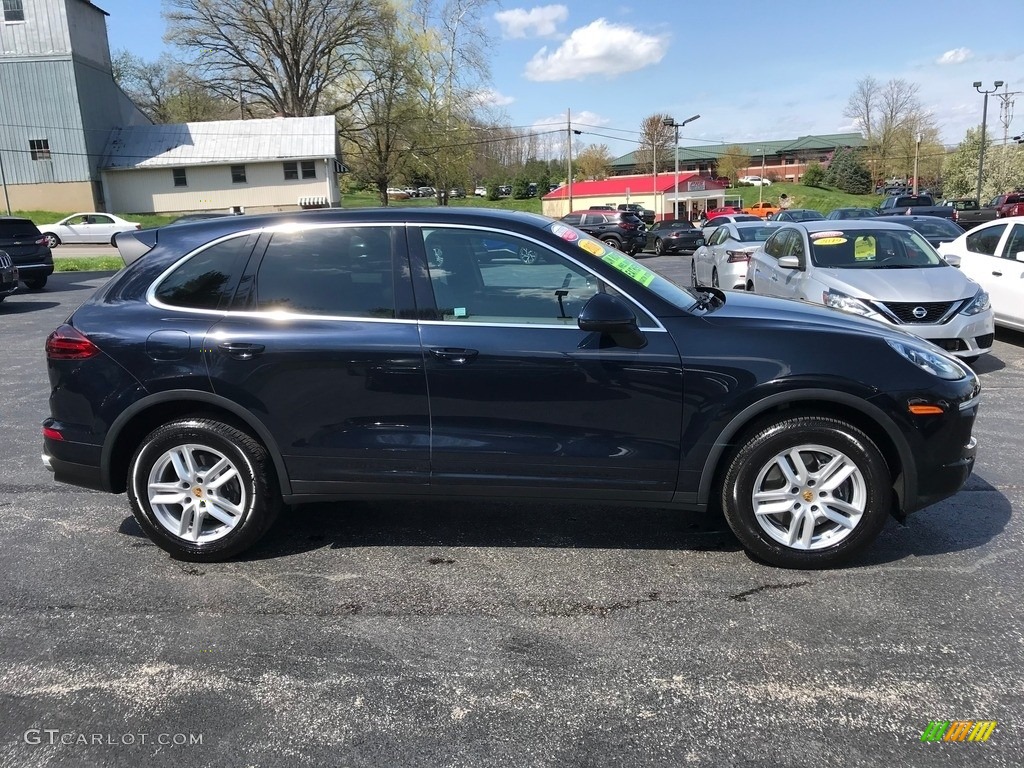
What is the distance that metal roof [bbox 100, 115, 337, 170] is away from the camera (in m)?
41.9

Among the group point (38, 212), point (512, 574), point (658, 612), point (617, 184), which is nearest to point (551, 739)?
point (658, 612)

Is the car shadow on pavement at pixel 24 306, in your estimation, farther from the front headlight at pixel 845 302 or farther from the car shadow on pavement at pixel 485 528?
the front headlight at pixel 845 302

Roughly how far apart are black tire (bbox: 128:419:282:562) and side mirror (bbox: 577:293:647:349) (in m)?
1.77

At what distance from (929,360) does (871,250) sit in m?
5.63

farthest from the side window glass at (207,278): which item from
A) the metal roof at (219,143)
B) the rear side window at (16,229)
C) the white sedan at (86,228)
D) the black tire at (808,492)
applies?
the metal roof at (219,143)

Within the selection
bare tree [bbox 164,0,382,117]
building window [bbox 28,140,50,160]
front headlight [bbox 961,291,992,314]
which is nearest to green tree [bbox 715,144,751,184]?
bare tree [bbox 164,0,382,117]

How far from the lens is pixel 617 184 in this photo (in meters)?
71.7

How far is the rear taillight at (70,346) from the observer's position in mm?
3891

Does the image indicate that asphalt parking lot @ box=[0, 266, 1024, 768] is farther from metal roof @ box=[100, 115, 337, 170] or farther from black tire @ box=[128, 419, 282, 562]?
metal roof @ box=[100, 115, 337, 170]

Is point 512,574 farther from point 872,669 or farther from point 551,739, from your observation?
point 872,669

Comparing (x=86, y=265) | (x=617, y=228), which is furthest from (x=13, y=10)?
(x=617, y=228)

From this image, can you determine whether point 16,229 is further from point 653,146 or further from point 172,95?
point 653,146

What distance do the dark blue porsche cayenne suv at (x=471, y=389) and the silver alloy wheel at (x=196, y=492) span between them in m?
0.01

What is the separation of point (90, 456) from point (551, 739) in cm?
281
